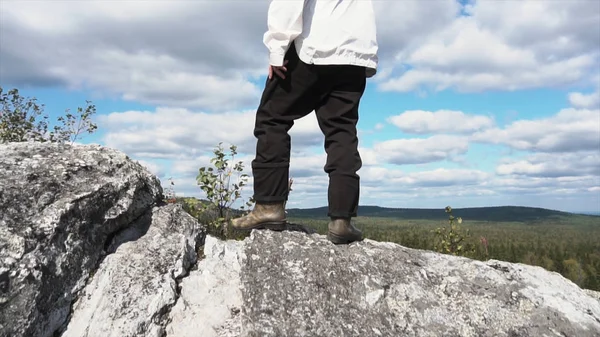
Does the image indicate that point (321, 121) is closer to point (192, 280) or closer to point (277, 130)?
point (277, 130)

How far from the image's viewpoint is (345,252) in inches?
181

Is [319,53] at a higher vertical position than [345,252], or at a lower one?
higher

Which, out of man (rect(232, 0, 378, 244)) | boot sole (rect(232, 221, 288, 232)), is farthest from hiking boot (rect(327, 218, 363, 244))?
boot sole (rect(232, 221, 288, 232))

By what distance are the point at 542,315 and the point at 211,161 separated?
4.94m

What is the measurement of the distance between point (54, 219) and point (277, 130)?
7.37 feet

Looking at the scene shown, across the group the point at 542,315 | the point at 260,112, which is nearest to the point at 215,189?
the point at 260,112

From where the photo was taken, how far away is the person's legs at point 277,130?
4.66 meters

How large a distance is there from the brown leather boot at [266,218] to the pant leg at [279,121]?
0.10m

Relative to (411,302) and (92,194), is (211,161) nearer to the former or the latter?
(92,194)

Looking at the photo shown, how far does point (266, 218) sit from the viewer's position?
4891 millimetres

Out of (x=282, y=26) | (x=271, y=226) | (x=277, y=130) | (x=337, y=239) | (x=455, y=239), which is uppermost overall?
(x=282, y=26)

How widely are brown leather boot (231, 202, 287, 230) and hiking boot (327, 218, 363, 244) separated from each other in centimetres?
55

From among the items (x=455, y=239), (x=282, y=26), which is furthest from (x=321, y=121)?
(x=455, y=239)

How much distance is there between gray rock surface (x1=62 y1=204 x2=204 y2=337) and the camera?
3779 mm
